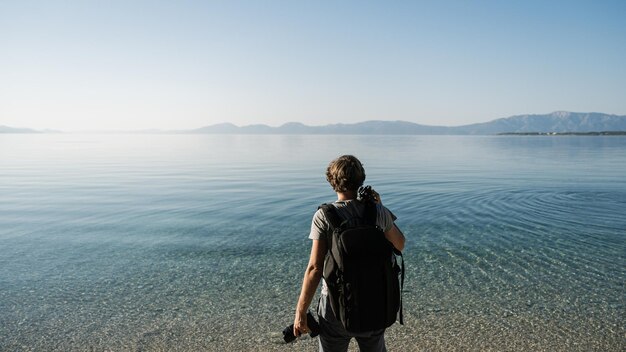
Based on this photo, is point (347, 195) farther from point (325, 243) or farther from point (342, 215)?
point (325, 243)

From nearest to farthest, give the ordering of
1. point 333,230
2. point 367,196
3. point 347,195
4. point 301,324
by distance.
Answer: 1. point 333,230
2. point 367,196
3. point 347,195
4. point 301,324

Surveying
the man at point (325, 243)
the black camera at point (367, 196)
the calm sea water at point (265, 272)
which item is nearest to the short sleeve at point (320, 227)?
the man at point (325, 243)

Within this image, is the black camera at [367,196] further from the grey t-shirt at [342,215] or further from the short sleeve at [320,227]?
the short sleeve at [320,227]

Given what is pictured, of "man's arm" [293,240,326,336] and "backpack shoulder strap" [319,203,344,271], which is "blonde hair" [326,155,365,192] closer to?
"backpack shoulder strap" [319,203,344,271]

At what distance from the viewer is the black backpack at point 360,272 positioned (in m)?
3.95

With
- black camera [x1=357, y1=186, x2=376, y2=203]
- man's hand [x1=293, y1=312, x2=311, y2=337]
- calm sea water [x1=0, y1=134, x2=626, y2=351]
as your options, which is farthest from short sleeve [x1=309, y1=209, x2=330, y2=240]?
calm sea water [x1=0, y1=134, x2=626, y2=351]

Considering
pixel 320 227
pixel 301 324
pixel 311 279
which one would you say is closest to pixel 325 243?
pixel 320 227

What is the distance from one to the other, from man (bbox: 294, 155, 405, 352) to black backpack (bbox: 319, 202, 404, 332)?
0.08 m

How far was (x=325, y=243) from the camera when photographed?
4121 mm

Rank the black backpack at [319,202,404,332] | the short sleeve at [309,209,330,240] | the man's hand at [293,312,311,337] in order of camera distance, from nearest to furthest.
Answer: the black backpack at [319,202,404,332], the short sleeve at [309,209,330,240], the man's hand at [293,312,311,337]

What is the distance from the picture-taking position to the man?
13.4 feet

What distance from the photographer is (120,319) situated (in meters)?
8.40

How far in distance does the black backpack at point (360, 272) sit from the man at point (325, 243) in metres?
0.08

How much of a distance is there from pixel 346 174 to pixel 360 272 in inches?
35.3
